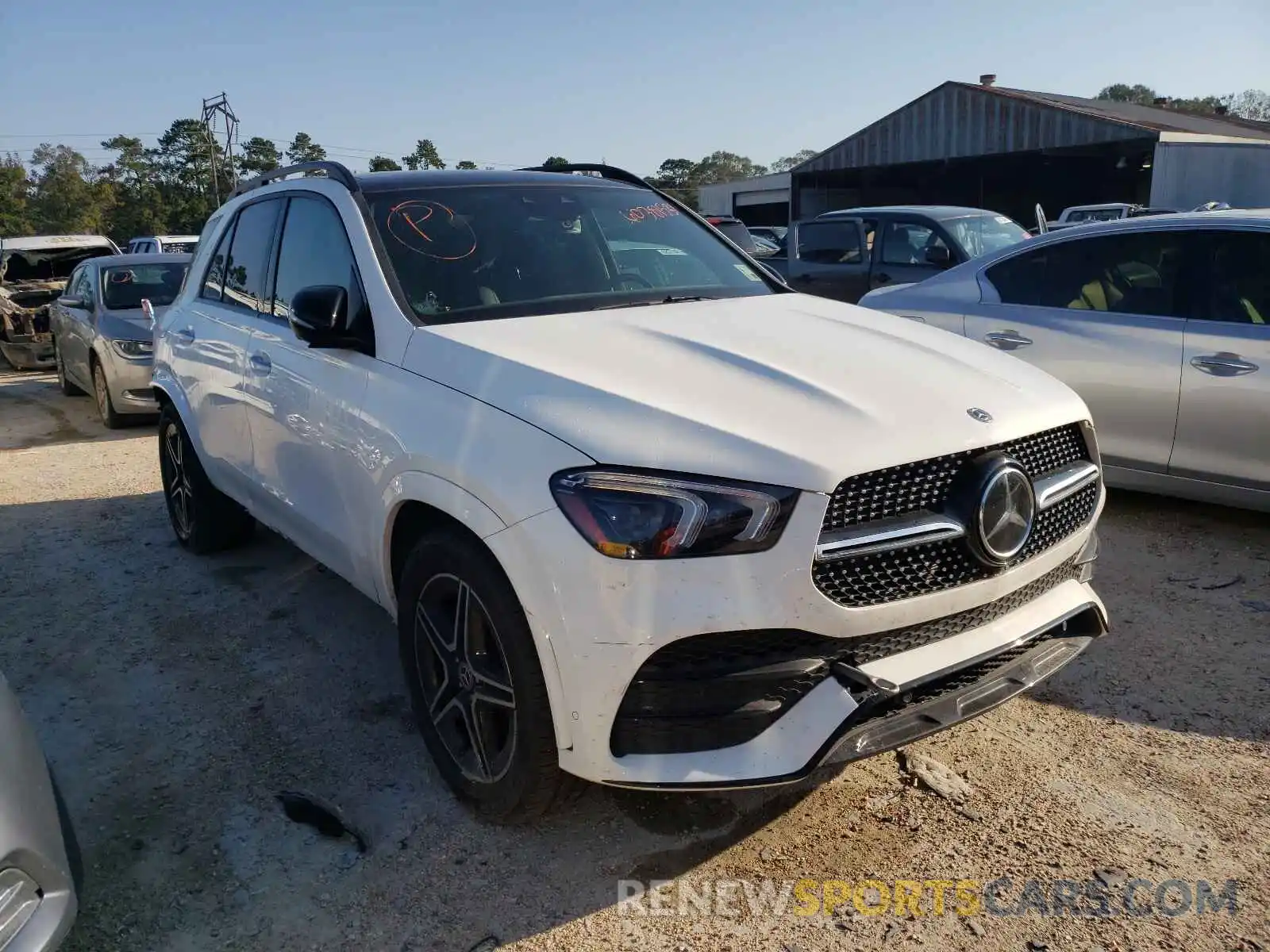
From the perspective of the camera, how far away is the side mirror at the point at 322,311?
3.10 m

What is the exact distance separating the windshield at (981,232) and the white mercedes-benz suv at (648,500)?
6.19 meters

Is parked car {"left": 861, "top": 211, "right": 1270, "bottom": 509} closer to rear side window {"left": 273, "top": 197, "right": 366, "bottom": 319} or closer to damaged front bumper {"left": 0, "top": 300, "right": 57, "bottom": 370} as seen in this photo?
rear side window {"left": 273, "top": 197, "right": 366, "bottom": 319}

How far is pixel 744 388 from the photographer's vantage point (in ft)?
8.46

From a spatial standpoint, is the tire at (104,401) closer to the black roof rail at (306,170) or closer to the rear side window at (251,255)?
the black roof rail at (306,170)

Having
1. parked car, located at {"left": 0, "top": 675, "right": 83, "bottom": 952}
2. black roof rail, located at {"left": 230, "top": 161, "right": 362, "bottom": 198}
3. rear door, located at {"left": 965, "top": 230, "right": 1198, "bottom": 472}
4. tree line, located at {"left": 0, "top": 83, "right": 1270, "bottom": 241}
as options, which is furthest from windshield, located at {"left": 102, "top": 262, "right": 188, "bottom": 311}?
tree line, located at {"left": 0, "top": 83, "right": 1270, "bottom": 241}

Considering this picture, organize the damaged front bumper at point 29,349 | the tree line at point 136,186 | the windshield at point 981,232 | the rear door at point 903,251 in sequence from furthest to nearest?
1. the tree line at point 136,186
2. the damaged front bumper at point 29,349
3. the rear door at point 903,251
4. the windshield at point 981,232

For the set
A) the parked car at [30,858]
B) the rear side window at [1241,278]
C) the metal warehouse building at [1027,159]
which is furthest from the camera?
the metal warehouse building at [1027,159]

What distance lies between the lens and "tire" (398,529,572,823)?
248cm

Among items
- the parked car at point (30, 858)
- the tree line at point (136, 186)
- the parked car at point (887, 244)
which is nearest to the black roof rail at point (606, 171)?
the parked car at point (30, 858)

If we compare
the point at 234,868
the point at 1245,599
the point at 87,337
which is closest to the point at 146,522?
the point at 234,868

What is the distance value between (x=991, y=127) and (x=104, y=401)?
26.7 meters

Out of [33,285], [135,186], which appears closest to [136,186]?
[135,186]

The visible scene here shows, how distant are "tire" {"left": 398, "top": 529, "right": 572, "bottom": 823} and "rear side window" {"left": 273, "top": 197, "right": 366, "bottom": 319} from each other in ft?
3.25

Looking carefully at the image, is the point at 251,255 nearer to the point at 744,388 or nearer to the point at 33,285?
the point at 744,388
